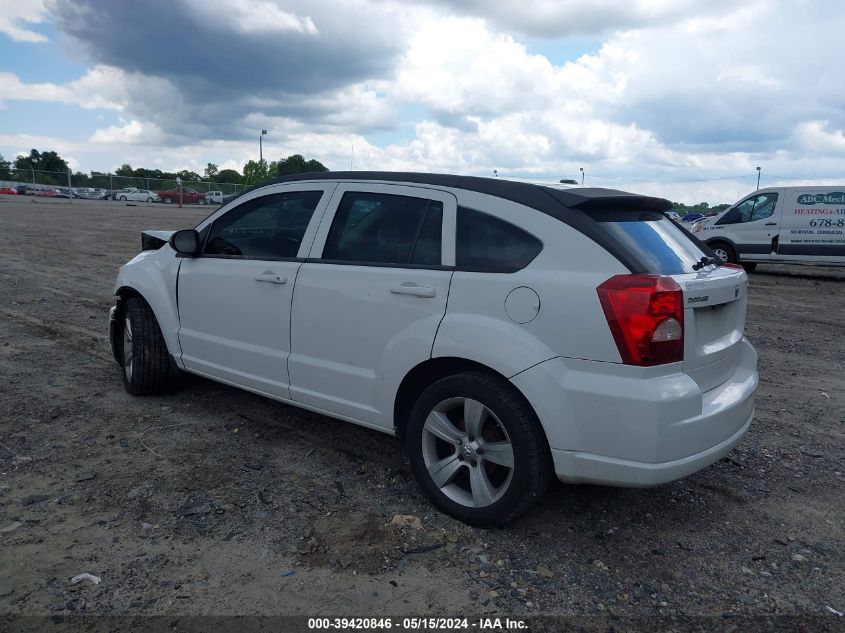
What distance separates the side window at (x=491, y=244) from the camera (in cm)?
316

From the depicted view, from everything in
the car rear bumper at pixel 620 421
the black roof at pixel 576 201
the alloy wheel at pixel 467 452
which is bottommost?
the alloy wheel at pixel 467 452

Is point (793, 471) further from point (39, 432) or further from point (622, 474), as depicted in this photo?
point (39, 432)

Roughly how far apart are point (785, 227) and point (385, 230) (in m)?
14.3

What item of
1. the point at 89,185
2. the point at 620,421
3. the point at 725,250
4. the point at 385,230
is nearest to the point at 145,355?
the point at 385,230

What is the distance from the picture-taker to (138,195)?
51250 mm

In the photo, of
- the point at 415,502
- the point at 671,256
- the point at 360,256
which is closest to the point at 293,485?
the point at 415,502

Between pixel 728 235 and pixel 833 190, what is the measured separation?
2300 mm

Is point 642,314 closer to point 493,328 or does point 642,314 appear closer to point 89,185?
point 493,328

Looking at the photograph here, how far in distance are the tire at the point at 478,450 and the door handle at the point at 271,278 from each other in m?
1.21

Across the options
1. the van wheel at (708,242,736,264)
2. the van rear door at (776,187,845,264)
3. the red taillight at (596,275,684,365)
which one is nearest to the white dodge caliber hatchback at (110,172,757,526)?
the red taillight at (596,275,684,365)

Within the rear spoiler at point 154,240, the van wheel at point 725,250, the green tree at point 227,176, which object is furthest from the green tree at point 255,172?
the rear spoiler at point 154,240

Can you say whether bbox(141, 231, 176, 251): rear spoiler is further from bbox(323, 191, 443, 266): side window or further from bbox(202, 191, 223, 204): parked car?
bbox(202, 191, 223, 204): parked car

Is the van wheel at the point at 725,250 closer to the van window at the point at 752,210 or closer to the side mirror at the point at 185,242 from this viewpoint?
the van window at the point at 752,210

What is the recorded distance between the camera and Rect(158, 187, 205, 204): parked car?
2097 inches
